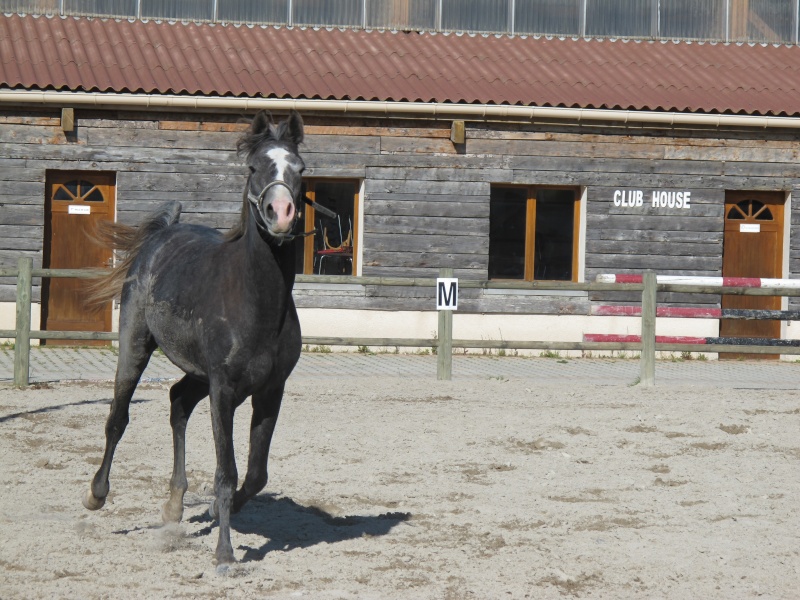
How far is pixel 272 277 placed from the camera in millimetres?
5395

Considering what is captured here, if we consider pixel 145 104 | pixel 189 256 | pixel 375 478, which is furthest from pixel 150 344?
pixel 145 104

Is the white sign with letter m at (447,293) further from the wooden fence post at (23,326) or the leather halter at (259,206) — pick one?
the leather halter at (259,206)

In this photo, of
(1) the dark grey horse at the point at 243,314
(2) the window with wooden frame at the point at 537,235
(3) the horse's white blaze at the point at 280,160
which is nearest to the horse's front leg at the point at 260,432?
(1) the dark grey horse at the point at 243,314

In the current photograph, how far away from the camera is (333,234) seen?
16594 millimetres

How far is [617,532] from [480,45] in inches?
523

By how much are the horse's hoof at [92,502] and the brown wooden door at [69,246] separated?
990 cm

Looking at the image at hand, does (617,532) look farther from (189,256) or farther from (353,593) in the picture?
(189,256)

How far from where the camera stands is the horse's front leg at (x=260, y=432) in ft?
18.3

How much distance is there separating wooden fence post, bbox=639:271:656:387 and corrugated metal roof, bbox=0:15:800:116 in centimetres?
460

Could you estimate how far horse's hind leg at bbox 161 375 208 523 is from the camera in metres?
6.13

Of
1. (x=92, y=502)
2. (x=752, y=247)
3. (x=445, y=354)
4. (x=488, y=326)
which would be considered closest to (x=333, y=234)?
(x=488, y=326)

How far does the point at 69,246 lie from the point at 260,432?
36.5ft

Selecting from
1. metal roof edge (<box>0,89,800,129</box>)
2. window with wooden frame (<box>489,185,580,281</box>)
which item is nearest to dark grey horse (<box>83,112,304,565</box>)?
metal roof edge (<box>0,89,800,129</box>)

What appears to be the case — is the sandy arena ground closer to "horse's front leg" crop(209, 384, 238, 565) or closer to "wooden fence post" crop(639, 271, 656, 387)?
"horse's front leg" crop(209, 384, 238, 565)
